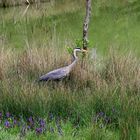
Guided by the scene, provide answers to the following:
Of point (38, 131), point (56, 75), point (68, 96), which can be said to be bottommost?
point (38, 131)

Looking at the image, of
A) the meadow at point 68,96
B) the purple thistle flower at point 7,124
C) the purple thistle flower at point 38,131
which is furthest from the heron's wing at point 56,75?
the purple thistle flower at point 38,131

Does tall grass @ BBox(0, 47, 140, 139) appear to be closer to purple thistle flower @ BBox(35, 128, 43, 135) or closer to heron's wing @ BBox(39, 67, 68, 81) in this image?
heron's wing @ BBox(39, 67, 68, 81)

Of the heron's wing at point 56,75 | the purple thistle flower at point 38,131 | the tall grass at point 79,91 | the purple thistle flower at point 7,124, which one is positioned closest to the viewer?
the purple thistle flower at point 38,131

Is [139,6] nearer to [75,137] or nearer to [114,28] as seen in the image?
[114,28]

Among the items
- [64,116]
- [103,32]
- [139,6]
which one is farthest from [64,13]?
[64,116]

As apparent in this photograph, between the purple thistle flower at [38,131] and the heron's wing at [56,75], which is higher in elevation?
the heron's wing at [56,75]

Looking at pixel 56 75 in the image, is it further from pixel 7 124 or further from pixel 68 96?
pixel 7 124

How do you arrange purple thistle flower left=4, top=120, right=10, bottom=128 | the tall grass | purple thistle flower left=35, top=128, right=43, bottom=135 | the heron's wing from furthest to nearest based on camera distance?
the heron's wing < the tall grass < purple thistle flower left=4, top=120, right=10, bottom=128 < purple thistle flower left=35, top=128, right=43, bottom=135

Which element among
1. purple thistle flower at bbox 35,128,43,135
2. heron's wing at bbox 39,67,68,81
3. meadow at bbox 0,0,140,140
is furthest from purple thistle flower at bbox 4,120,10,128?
heron's wing at bbox 39,67,68,81

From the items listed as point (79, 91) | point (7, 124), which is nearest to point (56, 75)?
point (79, 91)

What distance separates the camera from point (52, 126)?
4.69 metres

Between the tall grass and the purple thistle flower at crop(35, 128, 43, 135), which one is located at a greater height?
the tall grass

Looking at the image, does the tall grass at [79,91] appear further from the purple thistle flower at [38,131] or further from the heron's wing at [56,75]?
the purple thistle flower at [38,131]

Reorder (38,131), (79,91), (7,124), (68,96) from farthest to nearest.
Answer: (79,91), (68,96), (7,124), (38,131)
